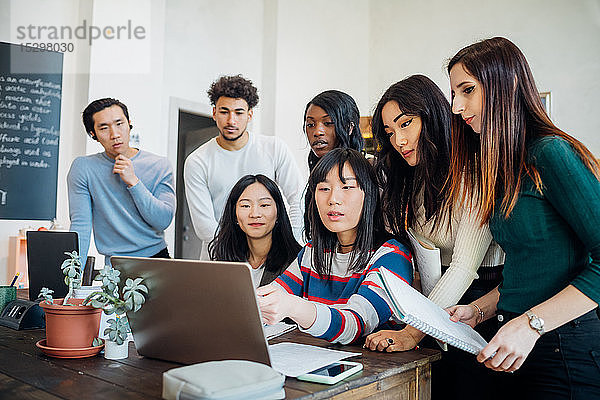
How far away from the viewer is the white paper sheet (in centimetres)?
107

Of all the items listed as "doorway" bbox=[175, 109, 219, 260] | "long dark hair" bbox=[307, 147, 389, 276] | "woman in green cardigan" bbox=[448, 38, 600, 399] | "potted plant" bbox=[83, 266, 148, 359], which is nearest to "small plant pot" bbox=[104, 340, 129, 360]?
"potted plant" bbox=[83, 266, 148, 359]

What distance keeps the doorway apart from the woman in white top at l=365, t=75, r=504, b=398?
3.50m

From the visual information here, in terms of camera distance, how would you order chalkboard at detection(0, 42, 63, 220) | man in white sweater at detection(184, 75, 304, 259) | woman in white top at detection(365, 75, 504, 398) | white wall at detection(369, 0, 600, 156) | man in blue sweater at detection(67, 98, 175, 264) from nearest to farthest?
woman in white top at detection(365, 75, 504, 398), man in blue sweater at detection(67, 98, 175, 264), man in white sweater at detection(184, 75, 304, 259), chalkboard at detection(0, 42, 63, 220), white wall at detection(369, 0, 600, 156)

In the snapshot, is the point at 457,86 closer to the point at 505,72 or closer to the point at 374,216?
the point at 505,72

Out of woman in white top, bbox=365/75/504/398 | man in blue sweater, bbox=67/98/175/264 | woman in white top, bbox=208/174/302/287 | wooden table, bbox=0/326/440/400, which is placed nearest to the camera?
wooden table, bbox=0/326/440/400

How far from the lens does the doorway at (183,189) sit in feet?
16.7

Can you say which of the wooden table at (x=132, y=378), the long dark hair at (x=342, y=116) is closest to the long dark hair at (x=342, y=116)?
the long dark hair at (x=342, y=116)

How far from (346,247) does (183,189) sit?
3.59 m

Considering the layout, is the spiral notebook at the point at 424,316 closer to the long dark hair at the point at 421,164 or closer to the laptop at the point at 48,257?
the long dark hair at the point at 421,164

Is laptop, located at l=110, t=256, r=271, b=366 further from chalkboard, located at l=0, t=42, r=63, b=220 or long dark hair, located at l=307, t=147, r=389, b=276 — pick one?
chalkboard, located at l=0, t=42, r=63, b=220

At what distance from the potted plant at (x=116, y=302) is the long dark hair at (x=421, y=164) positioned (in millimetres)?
789

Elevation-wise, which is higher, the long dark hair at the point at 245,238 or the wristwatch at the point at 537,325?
the long dark hair at the point at 245,238

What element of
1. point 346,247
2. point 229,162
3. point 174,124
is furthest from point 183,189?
point 346,247

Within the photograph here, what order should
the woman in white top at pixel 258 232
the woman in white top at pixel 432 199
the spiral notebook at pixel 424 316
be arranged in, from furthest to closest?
the woman in white top at pixel 258 232 < the woman in white top at pixel 432 199 < the spiral notebook at pixel 424 316
